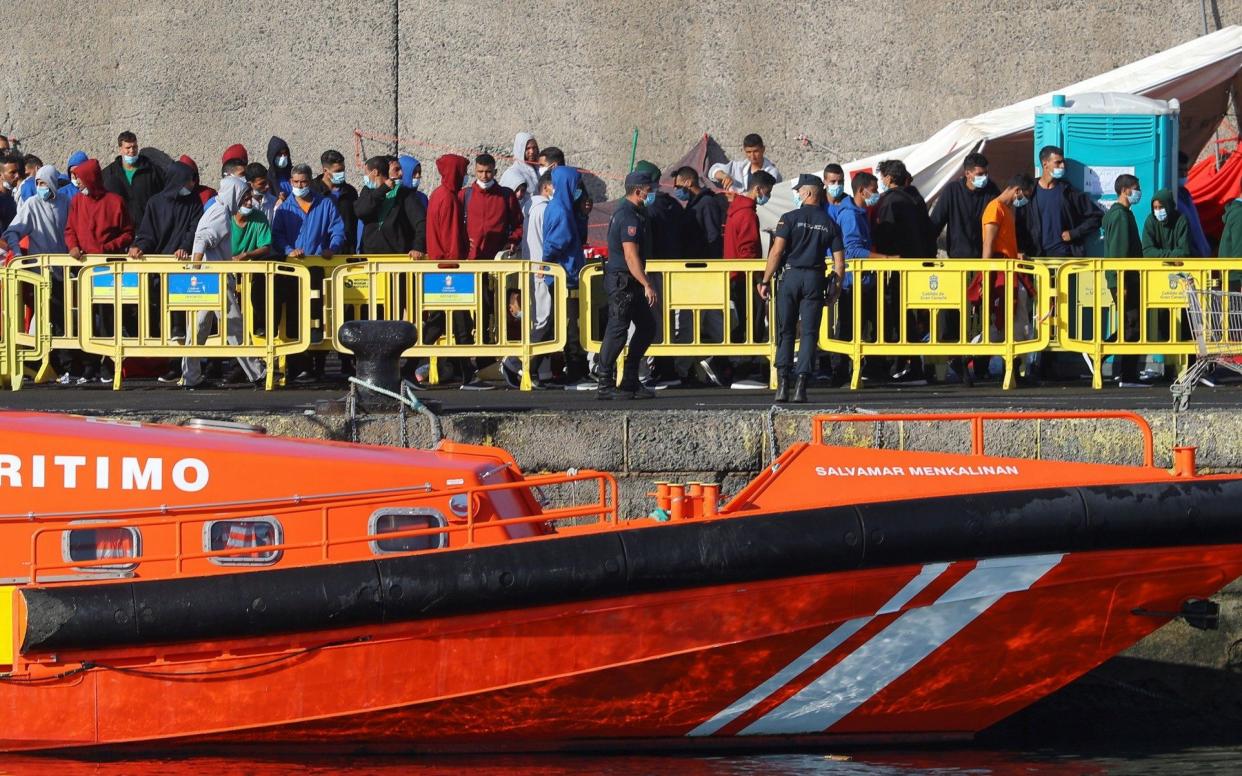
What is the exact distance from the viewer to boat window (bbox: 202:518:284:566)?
8.69 m

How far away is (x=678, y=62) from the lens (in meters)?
22.3

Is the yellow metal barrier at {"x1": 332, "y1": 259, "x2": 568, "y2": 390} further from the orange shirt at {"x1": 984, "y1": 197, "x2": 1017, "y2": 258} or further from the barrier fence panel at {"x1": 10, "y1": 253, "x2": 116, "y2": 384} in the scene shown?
the orange shirt at {"x1": 984, "y1": 197, "x2": 1017, "y2": 258}

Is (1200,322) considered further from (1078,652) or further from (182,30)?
(182,30)

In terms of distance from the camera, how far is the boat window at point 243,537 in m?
8.69

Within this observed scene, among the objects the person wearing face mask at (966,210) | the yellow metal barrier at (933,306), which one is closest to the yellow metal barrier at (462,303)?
the yellow metal barrier at (933,306)

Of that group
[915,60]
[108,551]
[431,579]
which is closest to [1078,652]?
[431,579]

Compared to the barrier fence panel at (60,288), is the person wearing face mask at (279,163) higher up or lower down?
higher up

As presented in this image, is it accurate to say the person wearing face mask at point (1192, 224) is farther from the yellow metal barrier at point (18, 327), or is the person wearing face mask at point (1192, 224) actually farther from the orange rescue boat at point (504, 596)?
the yellow metal barrier at point (18, 327)

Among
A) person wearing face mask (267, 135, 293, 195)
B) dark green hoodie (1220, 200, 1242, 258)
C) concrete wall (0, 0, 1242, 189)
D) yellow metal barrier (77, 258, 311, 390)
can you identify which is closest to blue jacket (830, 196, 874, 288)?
dark green hoodie (1220, 200, 1242, 258)

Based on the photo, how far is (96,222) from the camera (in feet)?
49.1

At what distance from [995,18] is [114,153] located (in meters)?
10.7

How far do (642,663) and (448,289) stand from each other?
5.78m

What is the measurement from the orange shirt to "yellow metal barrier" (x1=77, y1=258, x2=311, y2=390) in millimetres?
5356

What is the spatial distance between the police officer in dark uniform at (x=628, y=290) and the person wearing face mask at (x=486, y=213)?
2.47 meters
